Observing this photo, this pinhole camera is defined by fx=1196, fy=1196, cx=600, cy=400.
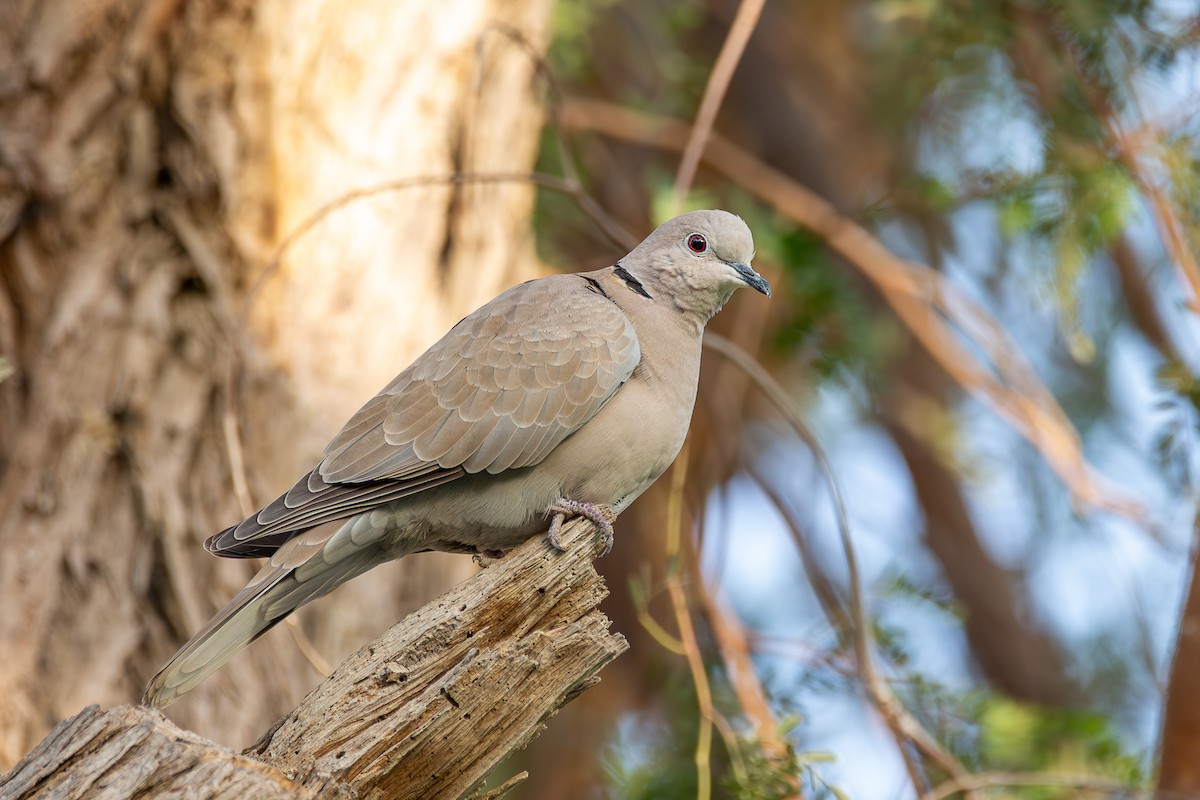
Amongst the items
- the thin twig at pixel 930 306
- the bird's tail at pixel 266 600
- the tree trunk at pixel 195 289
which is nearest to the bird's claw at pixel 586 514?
the bird's tail at pixel 266 600

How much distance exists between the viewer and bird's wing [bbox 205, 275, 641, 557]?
3.56 meters

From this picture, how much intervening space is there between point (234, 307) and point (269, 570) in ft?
6.05

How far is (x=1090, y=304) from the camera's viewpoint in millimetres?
7496

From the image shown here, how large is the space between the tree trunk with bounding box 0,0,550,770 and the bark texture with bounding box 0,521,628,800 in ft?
5.49

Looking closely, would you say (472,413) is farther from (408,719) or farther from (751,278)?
(408,719)

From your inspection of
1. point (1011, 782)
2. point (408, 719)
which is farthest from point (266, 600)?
point (1011, 782)

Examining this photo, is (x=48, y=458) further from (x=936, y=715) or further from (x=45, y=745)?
(x=936, y=715)

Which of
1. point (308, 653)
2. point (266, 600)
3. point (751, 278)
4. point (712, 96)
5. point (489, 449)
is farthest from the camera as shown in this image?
point (712, 96)

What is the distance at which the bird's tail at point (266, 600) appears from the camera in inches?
126

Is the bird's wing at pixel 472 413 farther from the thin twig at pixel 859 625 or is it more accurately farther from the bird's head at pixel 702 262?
the thin twig at pixel 859 625

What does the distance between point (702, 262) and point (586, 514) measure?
1.05 meters

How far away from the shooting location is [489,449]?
3615mm

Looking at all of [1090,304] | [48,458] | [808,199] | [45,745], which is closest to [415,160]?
[48,458]

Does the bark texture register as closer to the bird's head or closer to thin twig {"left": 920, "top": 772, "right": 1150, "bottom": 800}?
the bird's head
